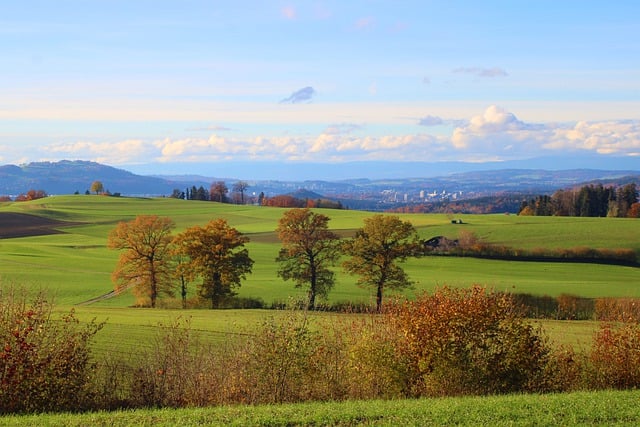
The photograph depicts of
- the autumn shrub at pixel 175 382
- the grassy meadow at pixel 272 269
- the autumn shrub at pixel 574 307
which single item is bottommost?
the autumn shrub at pixel 574 307

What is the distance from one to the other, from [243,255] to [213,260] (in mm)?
2685

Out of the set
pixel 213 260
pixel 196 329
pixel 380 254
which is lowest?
pixel 196 329

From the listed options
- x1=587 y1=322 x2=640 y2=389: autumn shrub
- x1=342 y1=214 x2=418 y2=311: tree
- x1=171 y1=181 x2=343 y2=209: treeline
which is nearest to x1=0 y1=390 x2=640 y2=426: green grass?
x1=587 y1=322 x2=640 y2=389: autumn shrub

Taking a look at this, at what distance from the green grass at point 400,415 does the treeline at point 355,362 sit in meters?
2.10

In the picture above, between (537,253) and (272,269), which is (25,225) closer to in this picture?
(272,269)

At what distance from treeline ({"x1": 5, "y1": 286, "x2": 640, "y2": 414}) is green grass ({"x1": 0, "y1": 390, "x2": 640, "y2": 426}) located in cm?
210

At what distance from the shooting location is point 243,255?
5494 cm

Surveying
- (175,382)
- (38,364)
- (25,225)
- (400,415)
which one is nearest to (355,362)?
(400,415)

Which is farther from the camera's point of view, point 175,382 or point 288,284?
point 288,284

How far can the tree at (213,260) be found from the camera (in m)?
53.3

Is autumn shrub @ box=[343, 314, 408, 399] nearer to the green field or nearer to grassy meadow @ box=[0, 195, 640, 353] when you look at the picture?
grassy meadow @ box=[0, 195, 640, 353]

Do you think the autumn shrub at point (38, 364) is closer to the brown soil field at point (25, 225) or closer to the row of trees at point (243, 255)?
the row of trees at point (243, 255)

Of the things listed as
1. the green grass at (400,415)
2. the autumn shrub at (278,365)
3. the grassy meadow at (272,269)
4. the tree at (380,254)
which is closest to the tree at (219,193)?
the grassy meadow at (272,269)

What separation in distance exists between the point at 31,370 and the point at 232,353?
504 centimetres
